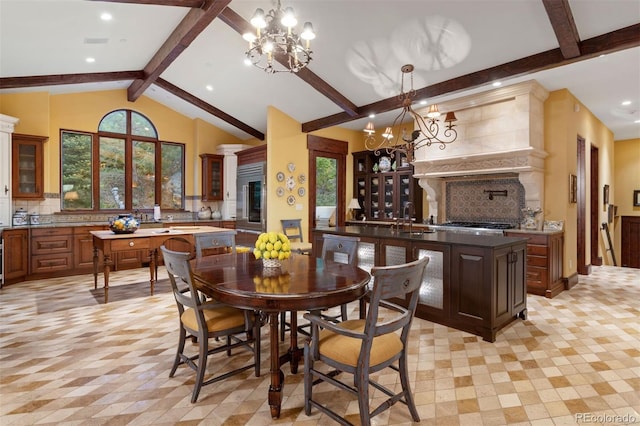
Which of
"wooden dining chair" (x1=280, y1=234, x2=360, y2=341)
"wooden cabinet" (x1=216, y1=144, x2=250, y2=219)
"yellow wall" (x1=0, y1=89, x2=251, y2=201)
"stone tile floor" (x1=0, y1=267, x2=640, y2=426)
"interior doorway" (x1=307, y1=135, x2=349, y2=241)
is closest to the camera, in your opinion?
"stone tile floor" (x1=0, y1=267, x2=640, y2=426)

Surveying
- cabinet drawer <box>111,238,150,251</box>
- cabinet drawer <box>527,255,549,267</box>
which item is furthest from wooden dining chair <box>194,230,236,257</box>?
cabinet drawer <box>527,255,549,267</box>

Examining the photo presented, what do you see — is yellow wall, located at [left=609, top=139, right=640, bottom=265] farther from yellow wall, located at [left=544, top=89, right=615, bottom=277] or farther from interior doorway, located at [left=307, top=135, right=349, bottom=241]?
interior doorway, located at [left=307, top=135, right=349, bottom=241]

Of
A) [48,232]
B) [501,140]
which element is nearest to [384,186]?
[501,140]

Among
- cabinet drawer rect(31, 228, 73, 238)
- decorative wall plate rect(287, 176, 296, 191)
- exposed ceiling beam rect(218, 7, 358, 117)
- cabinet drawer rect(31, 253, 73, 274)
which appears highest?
exposed ceiling beam rect(218, 7, 358, 117)

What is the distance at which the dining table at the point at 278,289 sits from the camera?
1.90 meters

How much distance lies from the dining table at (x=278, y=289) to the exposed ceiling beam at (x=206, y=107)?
16.6 feet

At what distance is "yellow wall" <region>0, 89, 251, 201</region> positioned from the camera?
5.65m

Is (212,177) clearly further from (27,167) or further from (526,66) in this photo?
(526,66)

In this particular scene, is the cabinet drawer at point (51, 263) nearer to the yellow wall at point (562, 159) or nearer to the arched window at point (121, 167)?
the arched window at point (121, 167)

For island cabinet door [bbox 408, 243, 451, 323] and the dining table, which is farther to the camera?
island cabinet door [bbox 408, 243, 451, 323]

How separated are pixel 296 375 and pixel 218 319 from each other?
718 millimetres

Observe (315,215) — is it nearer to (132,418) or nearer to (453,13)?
(453,13)

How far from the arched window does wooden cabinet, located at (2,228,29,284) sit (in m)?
1.17

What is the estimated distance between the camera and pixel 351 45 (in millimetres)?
4422
